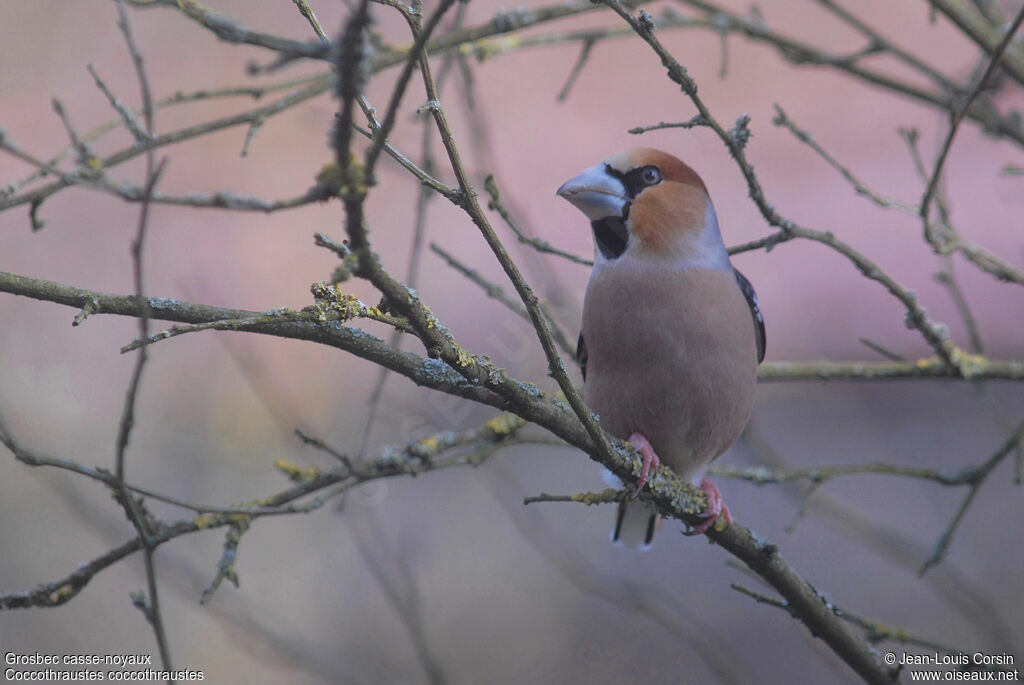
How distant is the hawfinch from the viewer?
255cm

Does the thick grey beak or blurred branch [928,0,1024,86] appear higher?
blurred branch [928,0,1024,86]

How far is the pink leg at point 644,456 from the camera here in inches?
83.8

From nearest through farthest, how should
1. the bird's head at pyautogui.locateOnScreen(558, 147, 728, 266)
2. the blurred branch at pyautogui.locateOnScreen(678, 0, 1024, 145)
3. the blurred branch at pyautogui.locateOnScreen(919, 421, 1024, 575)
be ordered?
the blurred branch at pyautogui.locateOnScreen(919, 421, 1024, 575) → the bird's head at pyautogui.locateOnScreen(558, 147, 728, 266) → the blurred branch at pyautogui.locateOnScreen(678, 0, 1024, 145)

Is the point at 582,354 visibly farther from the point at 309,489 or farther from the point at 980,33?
the point at 980,33

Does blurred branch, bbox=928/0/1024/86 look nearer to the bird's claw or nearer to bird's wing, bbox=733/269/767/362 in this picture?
bird's wing, bbox=733/269/767/362

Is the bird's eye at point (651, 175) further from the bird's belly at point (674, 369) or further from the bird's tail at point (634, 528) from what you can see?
the bird's tail at point (634, 528)

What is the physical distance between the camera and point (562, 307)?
3.18 meters

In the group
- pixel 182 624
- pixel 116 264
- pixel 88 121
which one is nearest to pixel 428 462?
pixel 182 624

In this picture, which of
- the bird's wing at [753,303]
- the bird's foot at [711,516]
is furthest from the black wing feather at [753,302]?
the bird's foot at [711,516]

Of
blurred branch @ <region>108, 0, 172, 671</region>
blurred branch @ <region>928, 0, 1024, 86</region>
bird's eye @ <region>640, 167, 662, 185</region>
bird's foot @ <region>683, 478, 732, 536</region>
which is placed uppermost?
blurred branch @ <region>928, 0, 1024, 86</region>

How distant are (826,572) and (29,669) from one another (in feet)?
10.9

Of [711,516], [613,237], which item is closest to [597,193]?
[613,237]

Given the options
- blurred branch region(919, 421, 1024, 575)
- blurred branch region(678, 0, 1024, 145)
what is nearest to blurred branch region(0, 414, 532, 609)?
blurred branch region(919, 421, 1024, 575)

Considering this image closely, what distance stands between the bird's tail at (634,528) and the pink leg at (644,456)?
2.01 feet
